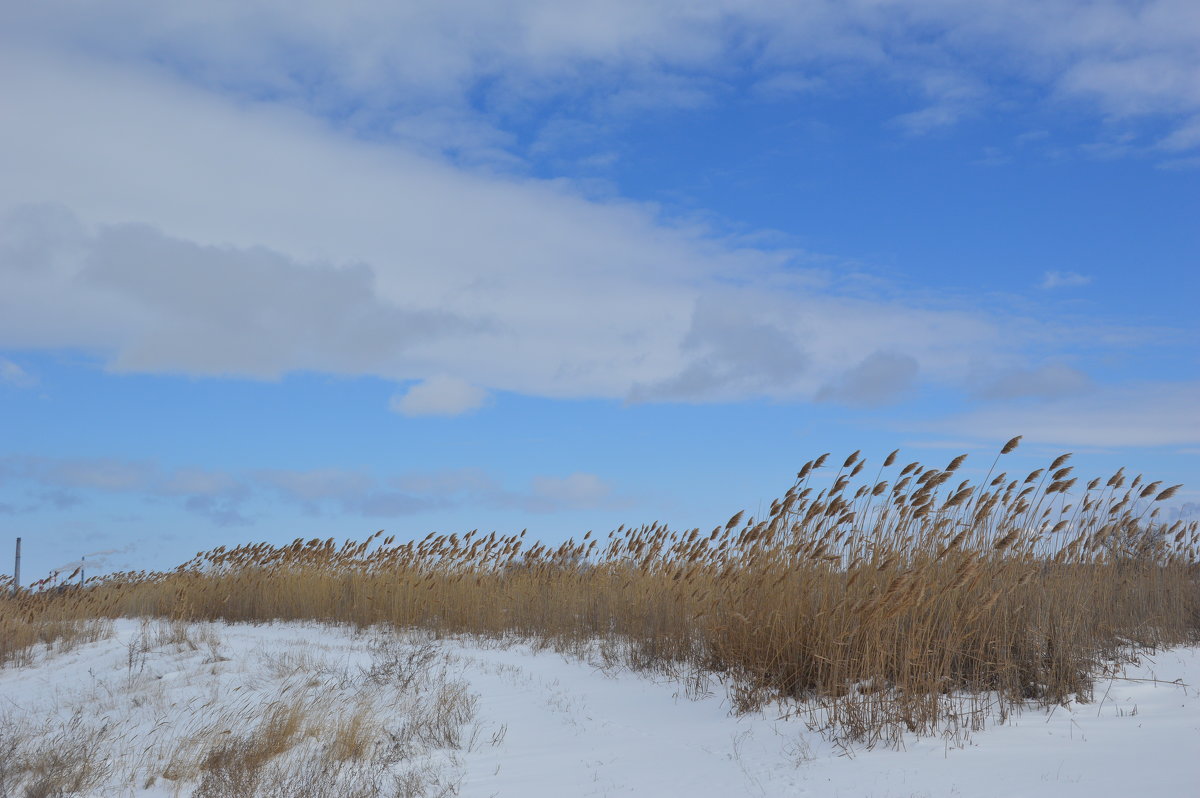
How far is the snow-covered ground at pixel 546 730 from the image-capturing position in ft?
15.9

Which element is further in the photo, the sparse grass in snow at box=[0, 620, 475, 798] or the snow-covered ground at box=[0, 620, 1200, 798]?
the sparse grass in snow at box=[0, 620, 475, 798]

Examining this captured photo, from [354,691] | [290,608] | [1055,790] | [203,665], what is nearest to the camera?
[1055,790]

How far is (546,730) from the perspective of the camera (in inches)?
264

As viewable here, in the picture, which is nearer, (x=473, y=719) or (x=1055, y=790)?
(x=1055, y=790)

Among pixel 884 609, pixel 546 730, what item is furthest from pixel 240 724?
pixel 884 609

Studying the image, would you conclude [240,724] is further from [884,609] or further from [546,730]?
[884,609]

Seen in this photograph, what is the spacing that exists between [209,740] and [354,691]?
1.54 m

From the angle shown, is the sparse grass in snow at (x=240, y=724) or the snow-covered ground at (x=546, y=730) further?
the sparse grass in snow at (x=240, y=724)

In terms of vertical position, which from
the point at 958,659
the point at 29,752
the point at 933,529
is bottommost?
the point at 29,752

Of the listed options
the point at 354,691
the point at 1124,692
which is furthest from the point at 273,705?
the point at 1124,692

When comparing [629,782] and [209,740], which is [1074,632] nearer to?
[629,782]

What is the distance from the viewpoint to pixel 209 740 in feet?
20.3

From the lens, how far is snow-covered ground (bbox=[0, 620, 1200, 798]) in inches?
190

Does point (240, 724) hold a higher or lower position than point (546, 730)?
higher
